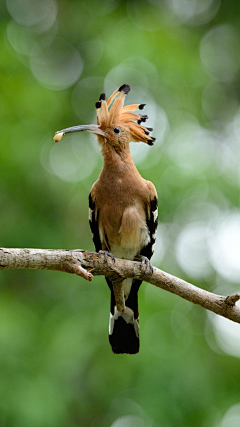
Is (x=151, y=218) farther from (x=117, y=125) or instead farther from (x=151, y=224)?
(x=117, y=125)

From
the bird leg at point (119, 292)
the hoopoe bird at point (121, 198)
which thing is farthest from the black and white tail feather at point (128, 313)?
the bird leg at point (119, 292)

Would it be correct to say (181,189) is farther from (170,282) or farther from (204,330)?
(170,282)

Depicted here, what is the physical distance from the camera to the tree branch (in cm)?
214

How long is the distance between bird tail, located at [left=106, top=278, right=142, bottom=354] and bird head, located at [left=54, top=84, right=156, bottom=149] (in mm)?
1051

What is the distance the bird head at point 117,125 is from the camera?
10.6ft

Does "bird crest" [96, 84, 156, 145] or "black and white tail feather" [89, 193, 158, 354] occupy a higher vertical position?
"bird crest" [96, 84, 156, 145]

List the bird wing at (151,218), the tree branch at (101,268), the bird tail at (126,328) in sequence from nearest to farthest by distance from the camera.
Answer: the tree branch at (101,268)
the bird wing at (151,218)
the bird tail at (126,328)

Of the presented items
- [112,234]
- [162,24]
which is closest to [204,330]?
[112,234]

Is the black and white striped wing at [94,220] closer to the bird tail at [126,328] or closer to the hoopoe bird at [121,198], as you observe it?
the hoopoe bird at [121,198]

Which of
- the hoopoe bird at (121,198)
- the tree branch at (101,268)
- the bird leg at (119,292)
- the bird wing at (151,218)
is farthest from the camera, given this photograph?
the bird wing at (151,218)

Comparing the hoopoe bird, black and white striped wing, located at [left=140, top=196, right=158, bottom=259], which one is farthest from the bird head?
black and white striped wing, located at [left=140, top=196, right=158, bottom=259]

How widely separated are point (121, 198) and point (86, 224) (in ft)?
6.69

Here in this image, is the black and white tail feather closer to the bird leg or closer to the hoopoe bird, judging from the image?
the hoopoe bird

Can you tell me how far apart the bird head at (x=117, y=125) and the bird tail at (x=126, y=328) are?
105cm
